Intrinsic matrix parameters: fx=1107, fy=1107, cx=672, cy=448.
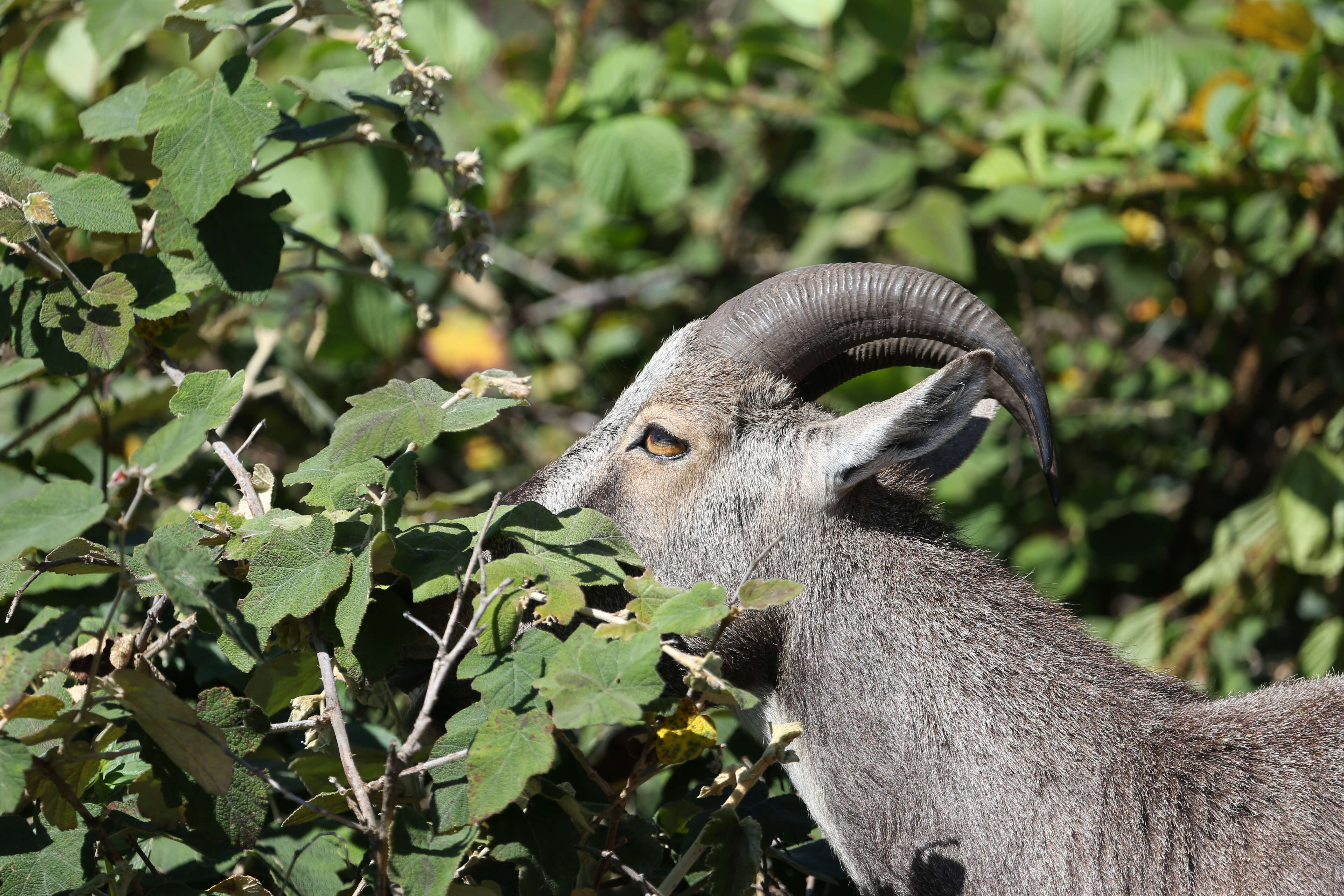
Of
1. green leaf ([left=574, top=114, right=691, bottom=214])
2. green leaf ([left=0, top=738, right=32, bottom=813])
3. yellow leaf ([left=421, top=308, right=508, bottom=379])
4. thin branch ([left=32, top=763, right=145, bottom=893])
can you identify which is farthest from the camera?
yellow leaf ([left=421, top=308, right=508, bottom=379])

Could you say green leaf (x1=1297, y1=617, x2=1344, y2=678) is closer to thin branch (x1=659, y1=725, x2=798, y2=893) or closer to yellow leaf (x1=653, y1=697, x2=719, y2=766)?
thin branch (x1=659, y1=725, x2=798, y2=893)

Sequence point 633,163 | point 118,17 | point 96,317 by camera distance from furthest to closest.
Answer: point 633,163 → point 118,17 → point 96,317

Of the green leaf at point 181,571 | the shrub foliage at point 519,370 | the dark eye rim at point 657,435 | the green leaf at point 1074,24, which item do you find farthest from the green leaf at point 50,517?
the green leaf at point 1074,24

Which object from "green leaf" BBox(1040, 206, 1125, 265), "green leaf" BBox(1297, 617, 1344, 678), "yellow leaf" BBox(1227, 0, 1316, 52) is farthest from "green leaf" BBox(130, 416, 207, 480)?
"yellow leaf" BBox(1227, 0, 1316, 52)

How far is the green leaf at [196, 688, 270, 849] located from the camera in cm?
210

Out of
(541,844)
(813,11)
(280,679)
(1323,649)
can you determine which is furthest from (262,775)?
(1323,649)

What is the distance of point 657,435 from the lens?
3328 mm

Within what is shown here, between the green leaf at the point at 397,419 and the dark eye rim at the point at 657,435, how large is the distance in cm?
106

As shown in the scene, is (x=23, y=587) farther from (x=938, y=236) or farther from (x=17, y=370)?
(x=938, y=236)

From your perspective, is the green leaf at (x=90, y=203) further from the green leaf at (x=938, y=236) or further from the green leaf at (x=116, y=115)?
the green leaf at (x=938, y=236)

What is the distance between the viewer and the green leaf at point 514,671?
6.67ft

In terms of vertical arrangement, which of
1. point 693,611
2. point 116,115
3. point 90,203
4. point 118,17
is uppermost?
point 118,17

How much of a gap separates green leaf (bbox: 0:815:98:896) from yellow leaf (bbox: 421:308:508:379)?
5028mm

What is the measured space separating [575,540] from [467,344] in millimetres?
5292
